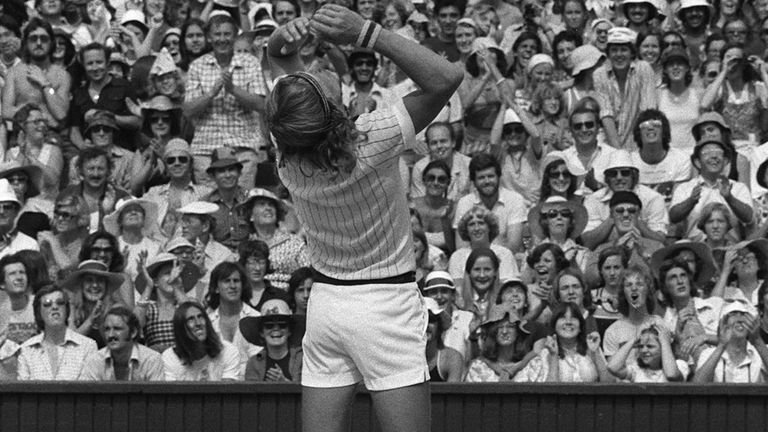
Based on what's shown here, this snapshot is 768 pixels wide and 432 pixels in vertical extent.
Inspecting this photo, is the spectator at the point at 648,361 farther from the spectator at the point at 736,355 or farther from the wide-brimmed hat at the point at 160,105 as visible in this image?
the wide-brimmed hat at the point at 160,105

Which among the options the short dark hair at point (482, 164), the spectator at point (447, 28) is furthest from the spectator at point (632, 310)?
the spectator at point (447, 28)

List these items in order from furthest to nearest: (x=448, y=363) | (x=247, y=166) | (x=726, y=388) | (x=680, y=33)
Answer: (x=680, y=33), (x=247, y=166), (x=448, y=363), (x=726, y=388)

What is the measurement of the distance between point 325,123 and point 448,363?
3.93 metres

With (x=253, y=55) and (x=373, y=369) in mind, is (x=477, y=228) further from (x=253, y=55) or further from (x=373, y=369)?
(x=373, y=369)

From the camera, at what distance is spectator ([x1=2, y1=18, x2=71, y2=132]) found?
1145cm

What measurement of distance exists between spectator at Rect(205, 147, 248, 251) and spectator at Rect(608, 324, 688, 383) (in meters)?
2.78

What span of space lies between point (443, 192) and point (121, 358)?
2.64m

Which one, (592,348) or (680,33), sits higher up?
(680,33)

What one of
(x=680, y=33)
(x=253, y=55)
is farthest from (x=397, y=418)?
(x=680, y=33)

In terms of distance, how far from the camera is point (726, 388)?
7.84 metres

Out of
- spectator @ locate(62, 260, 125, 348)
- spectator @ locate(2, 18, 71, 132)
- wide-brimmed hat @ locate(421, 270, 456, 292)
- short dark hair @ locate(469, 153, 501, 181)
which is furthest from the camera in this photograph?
spectator @ locate(2, 18, 71, 132)

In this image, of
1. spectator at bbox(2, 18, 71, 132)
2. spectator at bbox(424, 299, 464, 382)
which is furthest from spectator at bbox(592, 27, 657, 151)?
spectator at bbox(2, 18, 71, 132)

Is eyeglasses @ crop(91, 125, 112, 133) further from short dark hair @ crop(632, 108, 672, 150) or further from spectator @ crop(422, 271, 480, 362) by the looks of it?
short dark hair @ crop(632, 108, 672, 150)

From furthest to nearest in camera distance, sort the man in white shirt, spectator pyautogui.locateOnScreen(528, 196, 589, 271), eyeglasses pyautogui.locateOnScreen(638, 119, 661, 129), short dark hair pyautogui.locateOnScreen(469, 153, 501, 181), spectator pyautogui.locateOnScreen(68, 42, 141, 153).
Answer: spectator pyautogui.locateOnScreen(68, 42, 141, 153) → eyeglasses pyautogui.locateOnScreen(638, 119, 661, 129) → short dark hair pyautogui.locateOnScreen(469, 153, 501, 181) → the man in white shirt → spectator pyautogui.locateOnScreen(528, 196, 589, 271)
